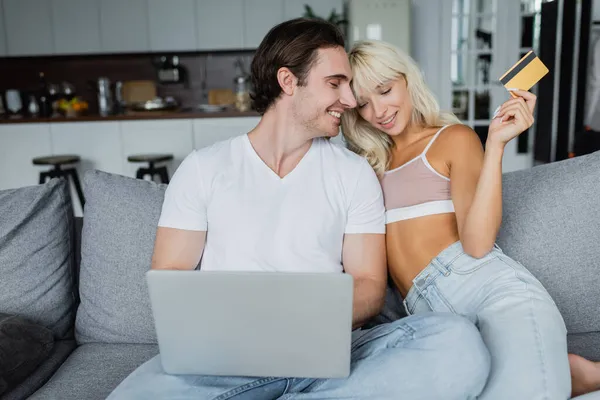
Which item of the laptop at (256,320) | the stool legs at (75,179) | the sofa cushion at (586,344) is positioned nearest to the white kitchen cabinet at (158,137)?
the stool legs at (75,179)

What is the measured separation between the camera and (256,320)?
3.38 ft

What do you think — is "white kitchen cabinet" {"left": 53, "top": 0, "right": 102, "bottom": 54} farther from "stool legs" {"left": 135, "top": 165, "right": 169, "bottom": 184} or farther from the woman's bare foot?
the woman's bare foot

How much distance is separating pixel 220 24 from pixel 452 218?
4.46 meters

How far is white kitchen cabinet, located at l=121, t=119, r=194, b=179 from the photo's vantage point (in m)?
4.39

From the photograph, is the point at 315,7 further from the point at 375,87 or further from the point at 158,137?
the point at 375,87

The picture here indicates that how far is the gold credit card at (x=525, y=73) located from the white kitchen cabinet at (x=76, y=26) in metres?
4.91

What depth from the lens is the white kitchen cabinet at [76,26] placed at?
214 inches

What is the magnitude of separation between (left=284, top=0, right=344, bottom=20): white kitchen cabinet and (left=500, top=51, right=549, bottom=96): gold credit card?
425 centimetres

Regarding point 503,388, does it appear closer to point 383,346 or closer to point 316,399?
point 383,346

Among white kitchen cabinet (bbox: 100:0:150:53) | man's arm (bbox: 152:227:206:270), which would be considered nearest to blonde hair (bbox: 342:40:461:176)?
man's arm (bbox: 152:227:206:270)

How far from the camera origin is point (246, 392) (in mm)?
1210

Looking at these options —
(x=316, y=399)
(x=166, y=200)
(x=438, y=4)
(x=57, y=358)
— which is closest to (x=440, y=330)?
(x=316, y=399)

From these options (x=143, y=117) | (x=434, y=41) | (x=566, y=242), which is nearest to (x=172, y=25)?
(x=143, y=117)

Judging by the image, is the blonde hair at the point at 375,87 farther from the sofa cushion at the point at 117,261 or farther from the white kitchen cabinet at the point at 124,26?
the white kitchen cabinet at the point at 124,26
